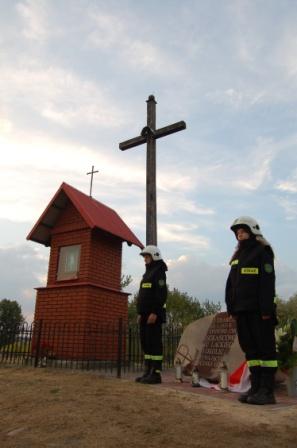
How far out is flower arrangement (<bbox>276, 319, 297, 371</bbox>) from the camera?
6.11 m

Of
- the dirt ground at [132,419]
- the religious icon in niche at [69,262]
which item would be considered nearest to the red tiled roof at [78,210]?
the religious icon in niche at [69,262]

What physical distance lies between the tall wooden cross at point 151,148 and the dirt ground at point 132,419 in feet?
14.4

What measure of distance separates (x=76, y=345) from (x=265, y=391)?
17.3 ft

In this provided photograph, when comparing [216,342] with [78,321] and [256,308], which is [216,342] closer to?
[256,308]

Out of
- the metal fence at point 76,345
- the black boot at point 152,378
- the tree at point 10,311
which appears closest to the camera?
Answer: the black boot at point 152,378

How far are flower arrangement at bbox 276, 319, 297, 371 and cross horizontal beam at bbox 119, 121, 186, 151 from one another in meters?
5.78

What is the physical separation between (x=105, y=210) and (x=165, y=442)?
29.4ft

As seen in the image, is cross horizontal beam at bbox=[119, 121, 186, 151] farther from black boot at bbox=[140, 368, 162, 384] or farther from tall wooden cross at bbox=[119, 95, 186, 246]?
black boot at bbox=[140, 368, 162, 384]

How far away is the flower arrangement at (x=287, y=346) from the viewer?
6.11 meters

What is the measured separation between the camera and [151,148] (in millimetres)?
10641

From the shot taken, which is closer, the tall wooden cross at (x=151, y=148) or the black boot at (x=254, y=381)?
the black boot at (x=254, y=381)

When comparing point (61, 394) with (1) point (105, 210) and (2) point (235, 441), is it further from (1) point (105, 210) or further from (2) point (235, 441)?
(1) point (105, 210)

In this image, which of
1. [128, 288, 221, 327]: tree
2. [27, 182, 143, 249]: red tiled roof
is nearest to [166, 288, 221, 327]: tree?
[128, 288, 221, 327]: tree

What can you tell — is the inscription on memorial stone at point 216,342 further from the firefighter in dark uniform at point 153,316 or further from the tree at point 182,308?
the tree at point 182,308
